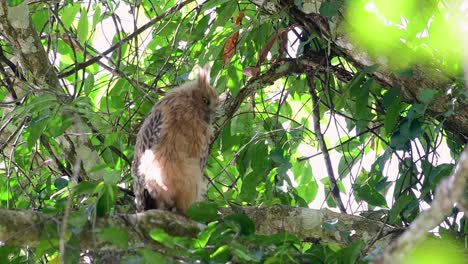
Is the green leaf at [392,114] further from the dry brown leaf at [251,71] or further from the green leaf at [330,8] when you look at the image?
the dry brown leaf at [251,71]

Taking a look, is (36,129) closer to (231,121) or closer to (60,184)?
(60,184)

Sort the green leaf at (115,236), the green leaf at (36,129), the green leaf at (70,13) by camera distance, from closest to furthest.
Result: the green leaf at (115,236)
the green leaf at (36,129)
the green leaf at (70,13)

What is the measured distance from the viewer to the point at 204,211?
3518 mm

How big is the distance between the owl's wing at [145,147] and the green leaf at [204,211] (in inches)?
56.1

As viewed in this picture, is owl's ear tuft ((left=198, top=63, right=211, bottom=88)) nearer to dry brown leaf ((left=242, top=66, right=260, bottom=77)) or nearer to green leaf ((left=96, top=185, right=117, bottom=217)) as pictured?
dry brown leaf ((left=242, top=66, right=260, bottom=77))

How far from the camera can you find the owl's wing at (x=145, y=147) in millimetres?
4938

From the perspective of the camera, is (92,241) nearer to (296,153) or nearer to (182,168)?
(182,168)

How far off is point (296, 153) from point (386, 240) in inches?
85.8

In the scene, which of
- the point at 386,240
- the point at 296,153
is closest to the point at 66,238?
the point at 386,240

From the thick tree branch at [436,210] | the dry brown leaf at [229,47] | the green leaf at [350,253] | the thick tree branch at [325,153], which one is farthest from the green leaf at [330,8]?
the thick tree branch at [436,210]

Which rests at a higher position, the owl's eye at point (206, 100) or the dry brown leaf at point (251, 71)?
the dry brown leaf at point (251, 71)

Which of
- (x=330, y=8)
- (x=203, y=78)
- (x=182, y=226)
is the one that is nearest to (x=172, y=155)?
(x=203, y=78)

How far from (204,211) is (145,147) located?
1.55 metres

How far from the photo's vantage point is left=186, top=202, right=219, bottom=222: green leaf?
3506mm
